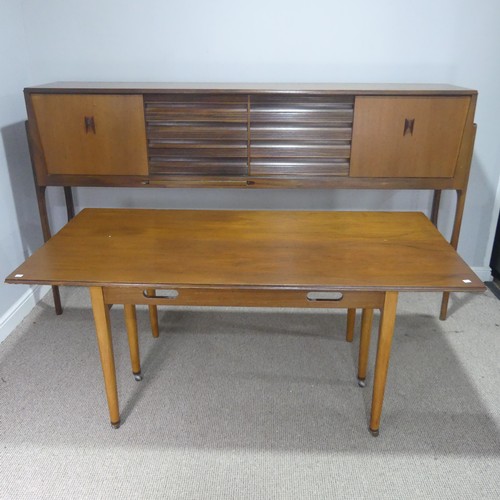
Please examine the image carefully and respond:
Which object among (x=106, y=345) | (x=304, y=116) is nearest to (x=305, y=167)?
(x=304, y=116)

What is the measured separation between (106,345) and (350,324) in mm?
1095

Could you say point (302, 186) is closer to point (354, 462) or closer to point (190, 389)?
point (190, 389)

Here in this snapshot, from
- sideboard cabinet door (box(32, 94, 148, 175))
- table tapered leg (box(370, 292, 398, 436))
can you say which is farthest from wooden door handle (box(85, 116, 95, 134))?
table tapered leg (box(370, 292, 398, 436))

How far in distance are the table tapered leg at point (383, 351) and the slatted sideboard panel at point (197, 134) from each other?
95cm

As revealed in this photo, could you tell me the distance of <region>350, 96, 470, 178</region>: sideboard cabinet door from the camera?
6.84 feet

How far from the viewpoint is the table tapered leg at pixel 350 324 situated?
222 cm

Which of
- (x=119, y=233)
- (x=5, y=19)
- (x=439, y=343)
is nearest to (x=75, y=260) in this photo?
(x=119, y=233)

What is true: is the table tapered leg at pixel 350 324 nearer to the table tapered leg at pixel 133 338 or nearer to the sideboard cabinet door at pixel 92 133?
the table tapered leg at pixel 133 338

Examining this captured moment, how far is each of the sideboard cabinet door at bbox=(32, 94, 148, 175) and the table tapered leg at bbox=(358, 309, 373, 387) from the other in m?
1.12

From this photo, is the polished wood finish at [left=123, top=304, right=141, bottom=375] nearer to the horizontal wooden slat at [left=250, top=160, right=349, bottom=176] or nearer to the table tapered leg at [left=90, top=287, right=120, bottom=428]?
the table tapered leg at [left=90, top=287, right=120, bottom=428]

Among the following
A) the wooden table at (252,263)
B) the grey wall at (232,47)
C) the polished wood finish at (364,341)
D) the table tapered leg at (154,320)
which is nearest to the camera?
the wooden table at (252,263)

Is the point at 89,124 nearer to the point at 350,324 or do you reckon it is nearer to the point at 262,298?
the point at 262,298

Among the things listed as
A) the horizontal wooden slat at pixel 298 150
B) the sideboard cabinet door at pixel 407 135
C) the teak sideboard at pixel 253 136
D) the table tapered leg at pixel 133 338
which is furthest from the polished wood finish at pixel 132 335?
the sideboard cabinet door at pixel 407 135

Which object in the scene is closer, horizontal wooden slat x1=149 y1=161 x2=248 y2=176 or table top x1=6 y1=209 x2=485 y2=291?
table top x1=6 y1=209 x2=485 y2=291
